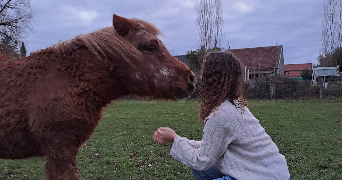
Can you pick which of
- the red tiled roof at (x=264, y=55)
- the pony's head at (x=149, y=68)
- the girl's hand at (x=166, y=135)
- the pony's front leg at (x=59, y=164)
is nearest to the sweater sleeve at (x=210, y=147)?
the girl's hand at (x=166, y=135)

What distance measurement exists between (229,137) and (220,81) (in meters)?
0.49

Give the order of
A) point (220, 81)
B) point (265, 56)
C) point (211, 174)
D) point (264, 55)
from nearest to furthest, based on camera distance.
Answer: point (220, 81), point (211, 174), point (265, 56), point (264, 55)

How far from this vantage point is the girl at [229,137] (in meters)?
2.08

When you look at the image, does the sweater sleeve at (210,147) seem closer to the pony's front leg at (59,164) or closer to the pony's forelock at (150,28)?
the pony's forelock at (150,28)

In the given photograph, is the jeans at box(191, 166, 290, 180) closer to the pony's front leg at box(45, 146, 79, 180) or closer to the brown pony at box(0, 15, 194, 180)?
the brown pony at box(0, 15, 194, 180)

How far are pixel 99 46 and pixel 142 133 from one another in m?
6.48

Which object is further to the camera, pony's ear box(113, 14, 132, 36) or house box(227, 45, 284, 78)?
house box(227, 45, 284, 78)

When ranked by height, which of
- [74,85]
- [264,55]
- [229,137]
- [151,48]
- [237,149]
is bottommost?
[237,149]

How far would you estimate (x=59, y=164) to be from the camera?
1.67 m

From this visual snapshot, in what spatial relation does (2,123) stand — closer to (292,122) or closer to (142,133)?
(142,133)

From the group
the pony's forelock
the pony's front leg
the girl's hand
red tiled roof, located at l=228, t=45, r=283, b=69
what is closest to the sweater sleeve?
the girl's hand

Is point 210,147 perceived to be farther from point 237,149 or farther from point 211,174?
point 211,174

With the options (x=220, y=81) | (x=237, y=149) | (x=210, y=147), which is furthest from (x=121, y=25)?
(x=237, y=149)

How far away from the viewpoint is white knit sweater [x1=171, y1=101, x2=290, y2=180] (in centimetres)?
207
